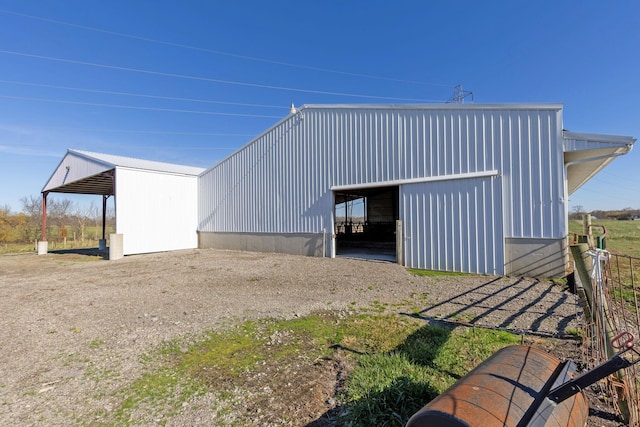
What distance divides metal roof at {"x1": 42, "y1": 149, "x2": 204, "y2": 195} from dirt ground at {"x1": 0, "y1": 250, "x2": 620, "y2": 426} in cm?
666

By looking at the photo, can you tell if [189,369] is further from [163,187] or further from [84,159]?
[84,159]

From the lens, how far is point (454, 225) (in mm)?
9148

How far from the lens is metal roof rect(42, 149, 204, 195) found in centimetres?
1512

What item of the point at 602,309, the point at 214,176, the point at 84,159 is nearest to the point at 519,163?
the point at 602,309

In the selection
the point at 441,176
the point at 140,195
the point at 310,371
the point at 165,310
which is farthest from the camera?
the point at 140,195

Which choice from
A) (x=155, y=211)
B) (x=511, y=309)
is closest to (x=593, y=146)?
(x=511, y=309)

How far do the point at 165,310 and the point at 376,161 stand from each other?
840 cm

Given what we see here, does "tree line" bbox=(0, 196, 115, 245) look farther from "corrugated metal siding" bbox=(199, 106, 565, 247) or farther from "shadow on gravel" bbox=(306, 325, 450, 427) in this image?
"shadow on gravel" bbox=(306, 325, 450, 427)

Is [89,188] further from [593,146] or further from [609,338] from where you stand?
[593,146]

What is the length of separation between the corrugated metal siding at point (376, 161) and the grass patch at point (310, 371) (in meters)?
5.78

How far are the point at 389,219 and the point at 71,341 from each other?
18.7 metres

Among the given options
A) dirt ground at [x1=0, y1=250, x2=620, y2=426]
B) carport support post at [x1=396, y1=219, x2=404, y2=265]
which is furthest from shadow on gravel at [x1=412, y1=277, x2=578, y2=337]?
carport support post at [x1=396, y1=219, x2=404, y2=265]

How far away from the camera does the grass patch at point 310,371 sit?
257 cm

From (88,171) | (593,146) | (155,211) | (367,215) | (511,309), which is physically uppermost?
(88,171)
